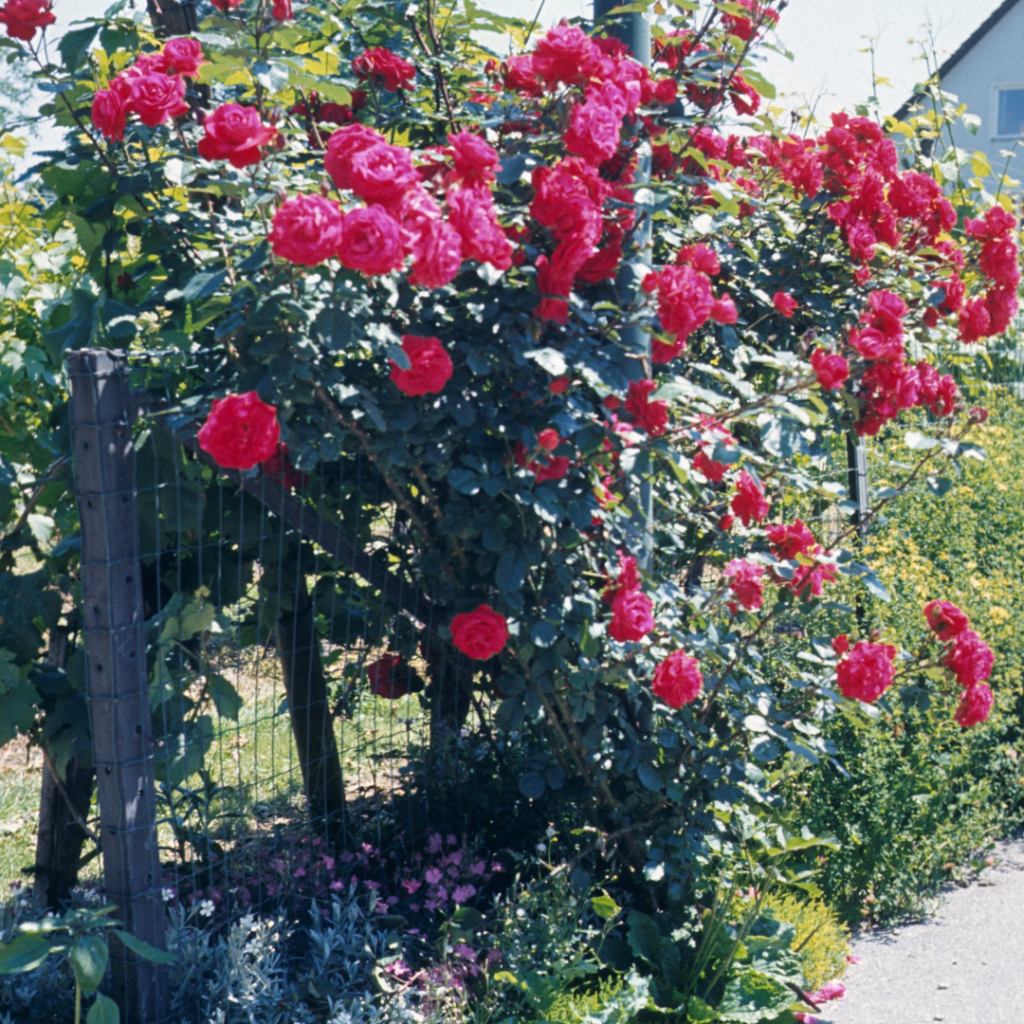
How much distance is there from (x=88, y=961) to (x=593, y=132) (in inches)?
74.9

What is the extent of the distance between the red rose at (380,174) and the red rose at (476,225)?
103 millimetres

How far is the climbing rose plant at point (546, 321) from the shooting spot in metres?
1.95

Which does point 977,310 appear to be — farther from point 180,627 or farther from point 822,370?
point 180,627

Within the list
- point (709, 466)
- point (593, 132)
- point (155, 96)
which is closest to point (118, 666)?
point (155, 96)

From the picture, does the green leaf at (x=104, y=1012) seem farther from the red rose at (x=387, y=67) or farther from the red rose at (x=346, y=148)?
the red rose at (x=387, y=67)

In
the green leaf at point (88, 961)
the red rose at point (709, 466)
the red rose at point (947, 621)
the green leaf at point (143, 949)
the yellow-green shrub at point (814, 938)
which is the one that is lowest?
the yellow-green shrub at point (814, 938)

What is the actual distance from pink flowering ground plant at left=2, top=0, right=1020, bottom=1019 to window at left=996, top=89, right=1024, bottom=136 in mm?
24389

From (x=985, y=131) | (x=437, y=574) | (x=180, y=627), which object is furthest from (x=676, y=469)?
(x=985, y=131)

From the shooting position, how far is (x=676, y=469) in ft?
7.30

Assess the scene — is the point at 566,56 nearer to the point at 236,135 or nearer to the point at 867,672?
the point at 236,135

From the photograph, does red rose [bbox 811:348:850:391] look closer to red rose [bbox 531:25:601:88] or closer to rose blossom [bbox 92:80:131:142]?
red rose [bbox 531:25:601:88]

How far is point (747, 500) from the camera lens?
2480mm

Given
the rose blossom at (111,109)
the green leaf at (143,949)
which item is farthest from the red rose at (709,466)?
the green leaf at (143,949)

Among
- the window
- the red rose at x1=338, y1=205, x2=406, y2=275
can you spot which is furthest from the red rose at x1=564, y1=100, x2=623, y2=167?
the window
